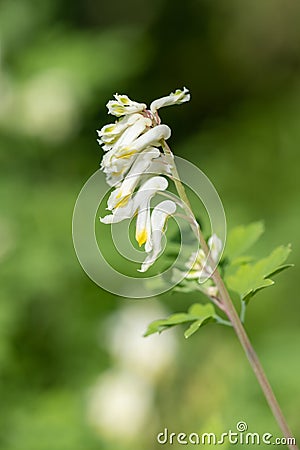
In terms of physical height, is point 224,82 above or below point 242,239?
above

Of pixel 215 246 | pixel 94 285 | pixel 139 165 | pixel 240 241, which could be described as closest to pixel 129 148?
pixel 139 165

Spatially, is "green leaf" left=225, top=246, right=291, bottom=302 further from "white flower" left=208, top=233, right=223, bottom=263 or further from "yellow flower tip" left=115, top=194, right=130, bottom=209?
"yellow flower tip" left=115, top=194, right=130, bottom=209

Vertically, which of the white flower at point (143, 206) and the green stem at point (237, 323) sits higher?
the white flower at point (143, 206)

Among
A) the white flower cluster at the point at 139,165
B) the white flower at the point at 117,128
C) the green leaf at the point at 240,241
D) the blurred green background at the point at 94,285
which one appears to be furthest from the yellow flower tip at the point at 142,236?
the blurred green background at the point at 94,285

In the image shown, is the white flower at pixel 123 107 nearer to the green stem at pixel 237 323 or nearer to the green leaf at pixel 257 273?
the green stem at pixel 237 323

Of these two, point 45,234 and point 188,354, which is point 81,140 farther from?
point 188,354

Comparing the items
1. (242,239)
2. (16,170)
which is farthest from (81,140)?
(242,239)
